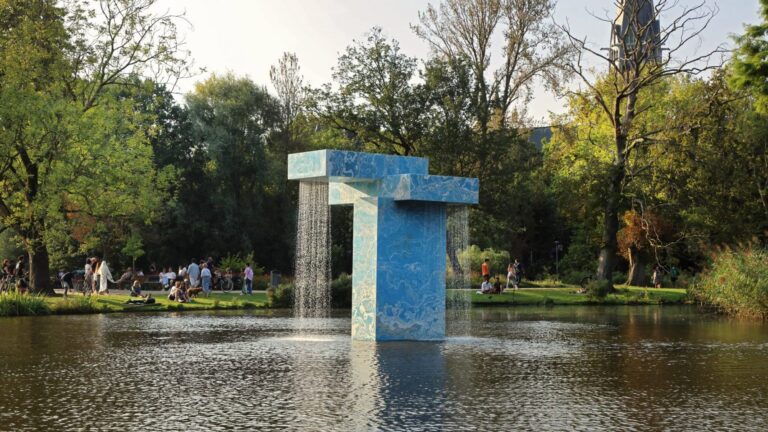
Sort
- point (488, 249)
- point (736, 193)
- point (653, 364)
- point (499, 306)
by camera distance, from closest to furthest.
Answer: point (653, 364) < point (499, 306) < point (736, 193) < point (488, 249)

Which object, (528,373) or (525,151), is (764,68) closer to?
(525,151)

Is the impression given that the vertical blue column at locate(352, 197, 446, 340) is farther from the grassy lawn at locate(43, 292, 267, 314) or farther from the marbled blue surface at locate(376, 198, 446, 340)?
the grassy lawn at locate(43, 292, 267, 314)

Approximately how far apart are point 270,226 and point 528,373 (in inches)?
1796

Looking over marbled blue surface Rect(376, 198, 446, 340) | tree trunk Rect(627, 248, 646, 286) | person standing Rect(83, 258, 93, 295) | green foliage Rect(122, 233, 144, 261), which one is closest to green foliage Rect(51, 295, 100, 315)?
person standing Rect(83, 258, 93, 295)

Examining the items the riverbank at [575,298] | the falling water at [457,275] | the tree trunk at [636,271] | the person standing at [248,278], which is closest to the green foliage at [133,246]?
the person standing at [248,278]

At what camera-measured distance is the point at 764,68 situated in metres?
35.1

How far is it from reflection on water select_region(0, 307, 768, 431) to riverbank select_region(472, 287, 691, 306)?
50.7ft

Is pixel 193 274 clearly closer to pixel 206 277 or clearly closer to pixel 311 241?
pixel 206 277

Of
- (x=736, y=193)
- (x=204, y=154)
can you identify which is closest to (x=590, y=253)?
(x=736, y=193)

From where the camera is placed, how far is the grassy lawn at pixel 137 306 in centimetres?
3144

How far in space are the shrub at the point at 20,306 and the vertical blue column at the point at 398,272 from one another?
13484 mm

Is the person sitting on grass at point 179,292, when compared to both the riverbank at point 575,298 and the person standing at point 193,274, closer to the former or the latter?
the person standing at point 193,274

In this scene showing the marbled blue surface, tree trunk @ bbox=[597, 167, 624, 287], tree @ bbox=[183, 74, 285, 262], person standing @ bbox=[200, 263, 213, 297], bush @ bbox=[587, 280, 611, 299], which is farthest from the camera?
tree @ bbox=[183, 74, 285, 262]

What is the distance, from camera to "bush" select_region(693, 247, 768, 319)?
30828 millimetres
